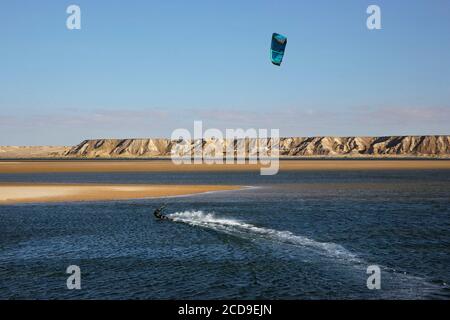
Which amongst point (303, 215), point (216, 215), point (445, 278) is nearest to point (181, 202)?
point (216, 215)

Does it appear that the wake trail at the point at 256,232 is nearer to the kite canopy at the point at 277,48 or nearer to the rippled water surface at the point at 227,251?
the rippled water surface at the point at 227,251
